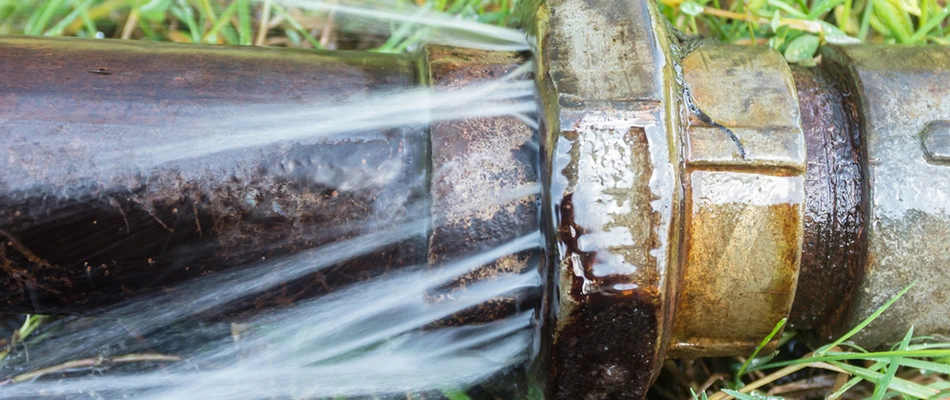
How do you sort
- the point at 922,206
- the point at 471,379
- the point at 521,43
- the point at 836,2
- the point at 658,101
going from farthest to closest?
the point at 836,2 < the point at 471,379 < the point at 521,43 < the point at 922,206 < the point at 658,101

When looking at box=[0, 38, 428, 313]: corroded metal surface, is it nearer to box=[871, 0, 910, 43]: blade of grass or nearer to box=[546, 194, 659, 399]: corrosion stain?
box=[546, 194, 659, 399]: corrosion stain

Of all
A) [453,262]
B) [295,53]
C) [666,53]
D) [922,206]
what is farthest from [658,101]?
[295,53]

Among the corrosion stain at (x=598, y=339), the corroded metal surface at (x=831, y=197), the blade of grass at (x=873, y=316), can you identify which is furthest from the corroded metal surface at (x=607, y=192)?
the blade of grass at (x=873, y=316)

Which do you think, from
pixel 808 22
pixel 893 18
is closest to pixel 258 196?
pixel 808 22

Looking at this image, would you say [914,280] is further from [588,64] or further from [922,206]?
[588,64]

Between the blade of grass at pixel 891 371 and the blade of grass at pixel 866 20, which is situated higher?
the blade of grass at pixel 866 20

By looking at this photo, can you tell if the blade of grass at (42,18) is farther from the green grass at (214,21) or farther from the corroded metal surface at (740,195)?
the corroded metal surface at (740,195)

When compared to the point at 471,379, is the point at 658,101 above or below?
above
